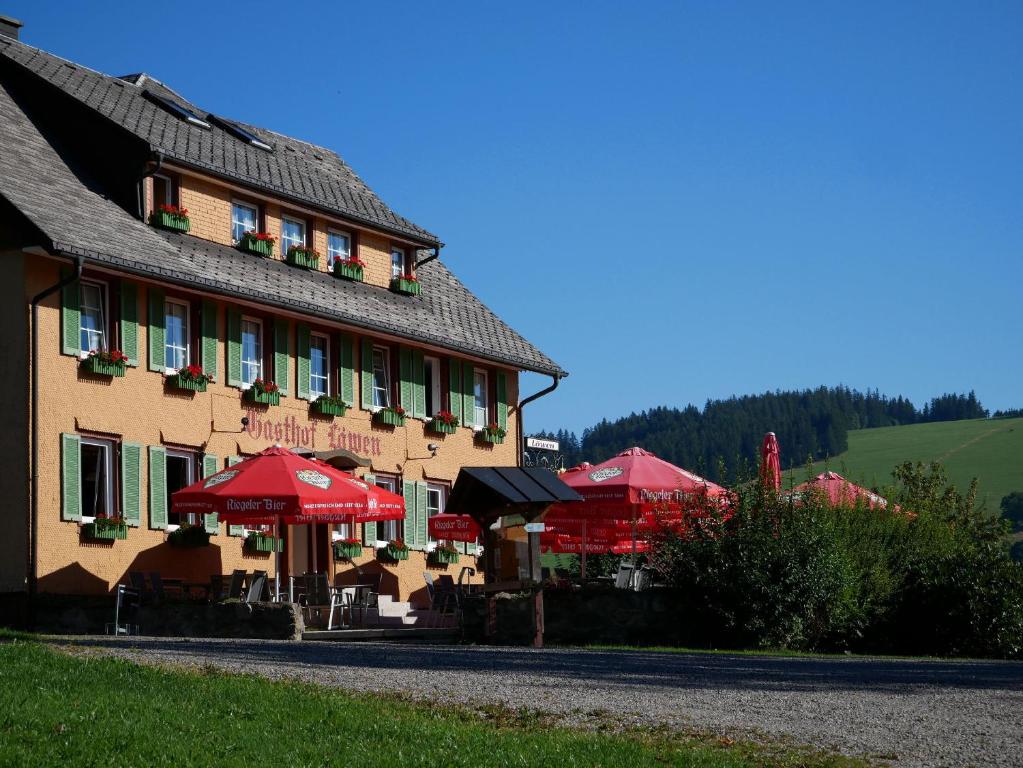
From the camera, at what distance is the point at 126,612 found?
21266 mm

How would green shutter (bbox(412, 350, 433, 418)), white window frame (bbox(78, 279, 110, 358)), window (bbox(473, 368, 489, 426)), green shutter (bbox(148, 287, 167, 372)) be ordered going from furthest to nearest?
1. window (bbox(473, 368, 489, 426))
2. green shutter (bbox(412, 350, 433, 418))
3. green shutter (bbox(148, 287, 167, 372))
4. white window frame (bbox(78, 279, 110, 358))

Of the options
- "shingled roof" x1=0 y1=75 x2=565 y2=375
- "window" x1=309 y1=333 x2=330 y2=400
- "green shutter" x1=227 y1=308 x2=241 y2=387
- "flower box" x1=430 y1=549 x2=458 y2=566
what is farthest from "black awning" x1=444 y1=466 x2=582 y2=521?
"flower box" x1=430 y1=549 x2=458 y2=566

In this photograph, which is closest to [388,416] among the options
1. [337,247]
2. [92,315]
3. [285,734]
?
[337,247]

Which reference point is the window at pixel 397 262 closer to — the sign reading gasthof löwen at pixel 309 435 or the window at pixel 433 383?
the window at pixel 433 383

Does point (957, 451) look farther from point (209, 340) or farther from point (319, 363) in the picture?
point (209, 340)

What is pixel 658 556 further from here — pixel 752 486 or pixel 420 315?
pixel 420 315

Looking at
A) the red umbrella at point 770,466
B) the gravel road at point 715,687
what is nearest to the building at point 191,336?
the gravel road at point 715,687

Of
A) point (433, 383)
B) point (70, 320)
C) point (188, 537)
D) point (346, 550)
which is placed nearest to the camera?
point (70, 320)

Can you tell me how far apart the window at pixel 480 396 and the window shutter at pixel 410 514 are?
2.56 meters

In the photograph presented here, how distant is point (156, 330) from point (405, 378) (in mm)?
6154

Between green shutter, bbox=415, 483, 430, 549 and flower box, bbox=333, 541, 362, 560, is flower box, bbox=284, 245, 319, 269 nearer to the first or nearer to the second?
green shutter, bbox=415, 483, 430, 549

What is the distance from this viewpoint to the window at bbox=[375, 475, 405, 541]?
28953 millimetres

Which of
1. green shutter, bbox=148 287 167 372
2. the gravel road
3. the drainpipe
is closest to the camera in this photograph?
the gravel road

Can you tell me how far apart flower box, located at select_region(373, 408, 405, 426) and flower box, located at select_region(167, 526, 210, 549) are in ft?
16.2
